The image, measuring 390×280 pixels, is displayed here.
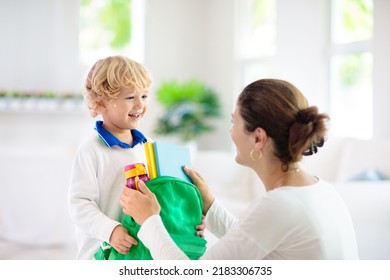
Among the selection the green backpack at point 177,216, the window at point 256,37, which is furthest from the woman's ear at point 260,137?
the window at point 256,37

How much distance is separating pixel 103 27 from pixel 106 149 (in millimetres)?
3027

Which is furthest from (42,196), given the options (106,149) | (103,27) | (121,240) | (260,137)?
(260,137)

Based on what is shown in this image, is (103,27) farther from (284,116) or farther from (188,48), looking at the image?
(284,116)

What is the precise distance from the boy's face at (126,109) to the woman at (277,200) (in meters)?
0.19

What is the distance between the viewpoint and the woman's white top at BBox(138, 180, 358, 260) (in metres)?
0.84

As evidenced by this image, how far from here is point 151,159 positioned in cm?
95

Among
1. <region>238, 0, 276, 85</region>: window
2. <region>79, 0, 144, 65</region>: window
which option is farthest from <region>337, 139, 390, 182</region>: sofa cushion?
<region>79, 0, 144, 65</region>: window

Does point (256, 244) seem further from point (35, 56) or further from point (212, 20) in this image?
point (212, 20)

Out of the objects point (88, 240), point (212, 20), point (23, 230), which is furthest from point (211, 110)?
point (88, 240)

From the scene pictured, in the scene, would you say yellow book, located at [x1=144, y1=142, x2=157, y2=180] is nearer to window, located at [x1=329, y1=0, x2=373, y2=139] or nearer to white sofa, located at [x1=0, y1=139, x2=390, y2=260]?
white sofa, located at [x1=0, y1=139, x2=390, y2=260]

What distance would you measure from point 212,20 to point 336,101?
1652mm

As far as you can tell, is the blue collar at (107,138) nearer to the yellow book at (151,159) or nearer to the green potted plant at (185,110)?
the yellow book at (151,159)

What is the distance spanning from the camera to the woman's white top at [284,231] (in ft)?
2.77

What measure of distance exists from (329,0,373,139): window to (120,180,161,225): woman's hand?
6.46ft
